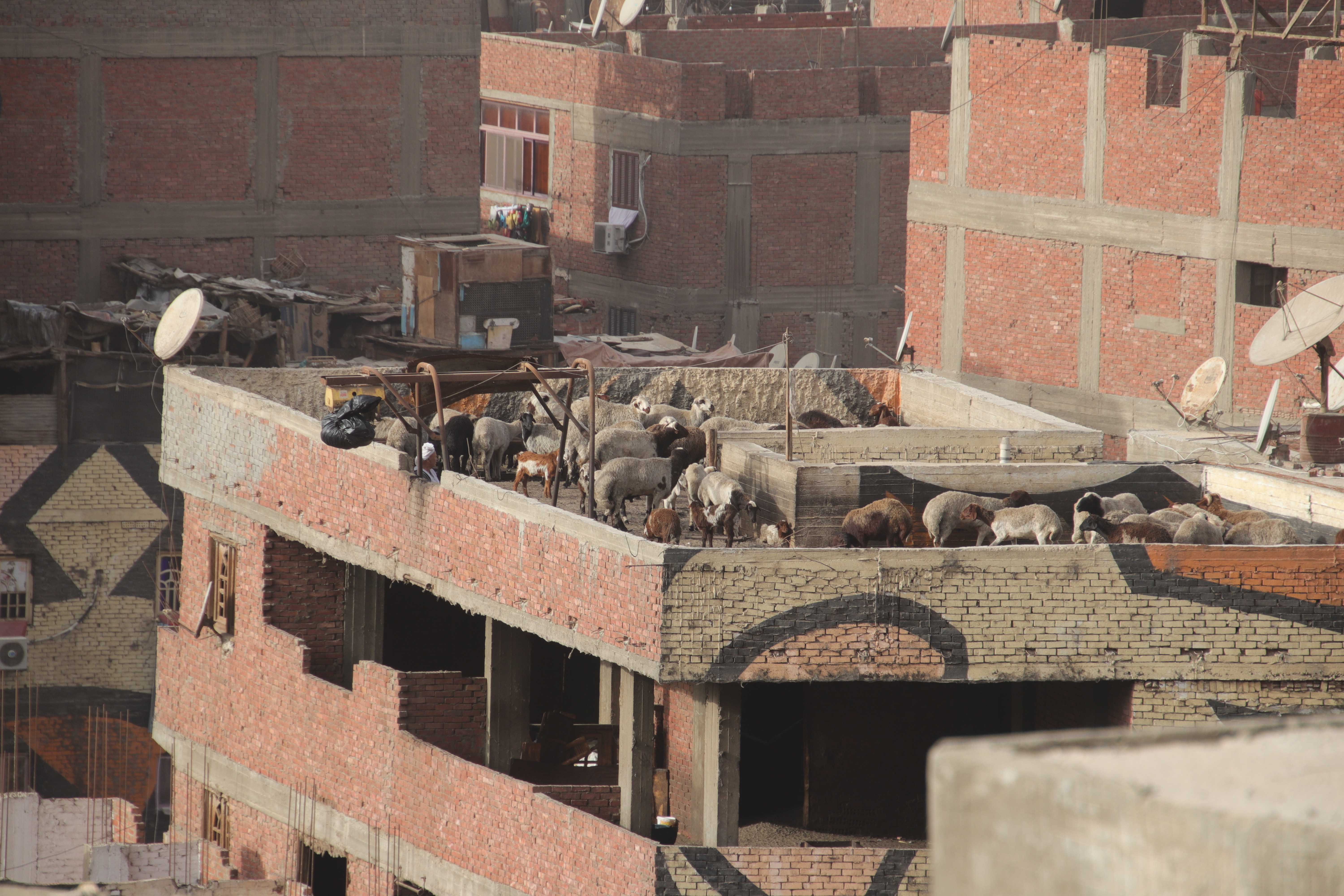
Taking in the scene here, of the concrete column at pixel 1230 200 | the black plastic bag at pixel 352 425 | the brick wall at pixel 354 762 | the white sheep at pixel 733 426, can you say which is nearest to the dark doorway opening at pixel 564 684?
the brick wall at pixel 354 762

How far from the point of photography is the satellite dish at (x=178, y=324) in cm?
2467

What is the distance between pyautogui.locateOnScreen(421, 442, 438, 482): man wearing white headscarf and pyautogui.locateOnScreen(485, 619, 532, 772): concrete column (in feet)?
5.38

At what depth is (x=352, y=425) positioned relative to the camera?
795 inches

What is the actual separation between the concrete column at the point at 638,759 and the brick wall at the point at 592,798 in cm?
52

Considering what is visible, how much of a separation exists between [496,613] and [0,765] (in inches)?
621

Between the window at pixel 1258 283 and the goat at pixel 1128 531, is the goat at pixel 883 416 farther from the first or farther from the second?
the window at pixel 1258 283

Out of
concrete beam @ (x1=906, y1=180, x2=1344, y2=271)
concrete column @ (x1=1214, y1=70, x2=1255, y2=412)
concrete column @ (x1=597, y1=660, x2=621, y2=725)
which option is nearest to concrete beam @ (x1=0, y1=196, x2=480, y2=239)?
concrete beam @ (x1=906, y1=180, x2=1344, y2=271)

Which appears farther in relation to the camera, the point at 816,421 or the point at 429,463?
the point at 816,421

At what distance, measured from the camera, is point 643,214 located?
48656mm

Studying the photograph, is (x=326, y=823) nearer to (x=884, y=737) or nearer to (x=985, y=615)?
(x=884, y=737)

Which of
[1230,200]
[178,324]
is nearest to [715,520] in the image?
[178,324]

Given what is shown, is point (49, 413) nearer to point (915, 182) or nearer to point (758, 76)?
point (915, 182)

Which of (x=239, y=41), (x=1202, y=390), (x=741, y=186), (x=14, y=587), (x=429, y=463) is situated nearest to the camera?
(x=429, y=463)

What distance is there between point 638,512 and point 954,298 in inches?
732
